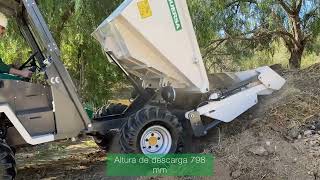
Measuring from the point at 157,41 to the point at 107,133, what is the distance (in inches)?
50.0

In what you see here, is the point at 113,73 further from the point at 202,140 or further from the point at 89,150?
the point at 202,140

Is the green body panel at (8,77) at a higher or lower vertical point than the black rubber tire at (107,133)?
higher

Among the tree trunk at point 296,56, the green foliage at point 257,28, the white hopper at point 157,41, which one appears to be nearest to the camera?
the white hopper at point 157,41

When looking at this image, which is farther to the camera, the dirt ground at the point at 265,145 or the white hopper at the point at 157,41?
the white hopper at the point at 157,41

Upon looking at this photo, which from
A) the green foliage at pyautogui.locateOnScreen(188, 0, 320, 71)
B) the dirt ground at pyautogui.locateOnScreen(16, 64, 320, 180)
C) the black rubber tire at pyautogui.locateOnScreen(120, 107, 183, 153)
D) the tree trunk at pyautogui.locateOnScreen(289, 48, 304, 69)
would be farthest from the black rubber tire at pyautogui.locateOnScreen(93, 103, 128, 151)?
the tree trunk at pyautogui.locateOnScreen(289, 48, 304, 69)

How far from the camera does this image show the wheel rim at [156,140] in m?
5.68

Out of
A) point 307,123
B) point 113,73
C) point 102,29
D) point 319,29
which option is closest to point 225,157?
point 307,123

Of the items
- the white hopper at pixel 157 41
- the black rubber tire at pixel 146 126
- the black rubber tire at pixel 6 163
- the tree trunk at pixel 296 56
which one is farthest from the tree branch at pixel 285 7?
the black rubber tire at pixel 6 163

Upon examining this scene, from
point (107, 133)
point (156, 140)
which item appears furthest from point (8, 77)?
point (156, 140)

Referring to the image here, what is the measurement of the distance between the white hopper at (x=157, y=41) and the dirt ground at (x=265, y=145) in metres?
0.71

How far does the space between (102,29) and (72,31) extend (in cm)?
217

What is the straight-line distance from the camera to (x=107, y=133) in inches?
238

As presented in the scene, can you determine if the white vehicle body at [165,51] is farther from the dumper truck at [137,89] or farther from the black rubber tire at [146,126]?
the black rubber tire at [146,126]

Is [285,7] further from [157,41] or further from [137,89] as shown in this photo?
[157,41]
